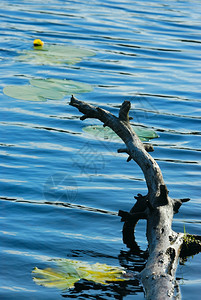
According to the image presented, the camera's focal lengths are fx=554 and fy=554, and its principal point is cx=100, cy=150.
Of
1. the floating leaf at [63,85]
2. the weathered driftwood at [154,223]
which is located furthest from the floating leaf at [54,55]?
the weathered driftwood at [154,223]

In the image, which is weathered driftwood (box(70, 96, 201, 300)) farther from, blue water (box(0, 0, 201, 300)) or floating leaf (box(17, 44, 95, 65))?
floating leaf (box(17, 44, 95, 65))

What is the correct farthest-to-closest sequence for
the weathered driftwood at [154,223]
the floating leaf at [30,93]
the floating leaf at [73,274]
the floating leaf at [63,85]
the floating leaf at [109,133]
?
the floating leaf at [63,85]
the floating leaf at [30,93]
the floating leaf at [109,133]
the floating leaf at [73,274]
the weathered driftwood at [154,223]

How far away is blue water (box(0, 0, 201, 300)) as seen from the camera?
13.8 ft

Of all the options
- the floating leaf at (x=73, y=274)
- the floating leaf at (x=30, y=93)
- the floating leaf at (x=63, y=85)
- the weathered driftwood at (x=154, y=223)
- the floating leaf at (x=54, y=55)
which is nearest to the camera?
the weathered driftwood at (x=154, y=223)

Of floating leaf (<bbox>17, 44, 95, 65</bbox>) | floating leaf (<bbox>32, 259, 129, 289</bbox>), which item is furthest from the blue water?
floating leaf (<bbox>17, 44, 95, 65</bbox>)

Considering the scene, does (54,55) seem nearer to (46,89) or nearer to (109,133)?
(46,89)

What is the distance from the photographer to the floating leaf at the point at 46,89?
8047 millimetres

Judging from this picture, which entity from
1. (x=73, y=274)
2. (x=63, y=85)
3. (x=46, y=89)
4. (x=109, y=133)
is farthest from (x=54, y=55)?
(x=73, y=274)

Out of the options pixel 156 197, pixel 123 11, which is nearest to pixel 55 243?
pixel 156 197

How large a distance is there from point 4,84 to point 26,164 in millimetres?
3037

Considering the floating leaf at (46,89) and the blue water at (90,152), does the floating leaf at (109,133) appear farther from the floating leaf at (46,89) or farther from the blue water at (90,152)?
the floating leaf at (46,89)

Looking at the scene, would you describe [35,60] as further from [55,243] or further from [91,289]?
[91,289]

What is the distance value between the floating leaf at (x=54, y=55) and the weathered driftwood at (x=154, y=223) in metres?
5.79

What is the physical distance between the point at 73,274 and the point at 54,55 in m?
7.30
